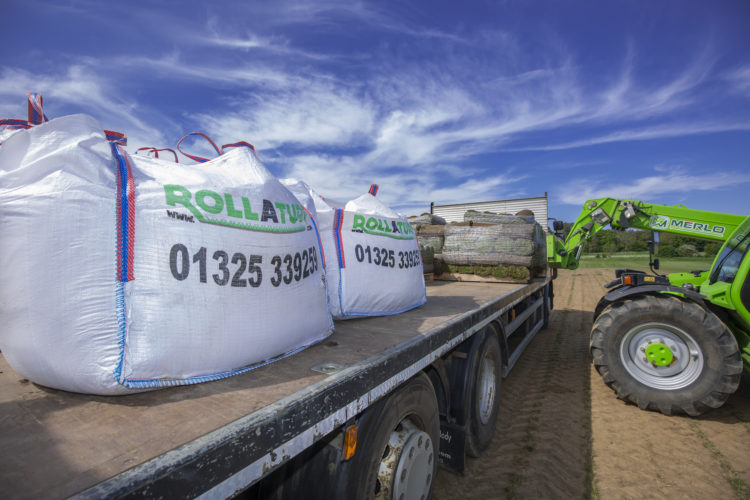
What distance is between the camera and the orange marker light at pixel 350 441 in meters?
1.38

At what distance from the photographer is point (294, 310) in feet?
5.41

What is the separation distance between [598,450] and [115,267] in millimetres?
3639

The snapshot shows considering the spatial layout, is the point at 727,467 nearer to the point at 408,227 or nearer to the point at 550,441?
the point at 550,441

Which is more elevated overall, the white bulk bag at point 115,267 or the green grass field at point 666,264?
the white bulk bag at point 115,267

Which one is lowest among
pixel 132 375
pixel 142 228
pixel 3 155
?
pixel 132 375

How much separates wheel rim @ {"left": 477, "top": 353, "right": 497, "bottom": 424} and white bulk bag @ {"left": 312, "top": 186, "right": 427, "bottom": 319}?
85 cm

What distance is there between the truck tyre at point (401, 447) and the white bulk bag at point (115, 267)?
0.62m

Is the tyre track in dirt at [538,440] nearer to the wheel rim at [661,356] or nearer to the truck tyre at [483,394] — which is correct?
the truck tyre at [483,394]

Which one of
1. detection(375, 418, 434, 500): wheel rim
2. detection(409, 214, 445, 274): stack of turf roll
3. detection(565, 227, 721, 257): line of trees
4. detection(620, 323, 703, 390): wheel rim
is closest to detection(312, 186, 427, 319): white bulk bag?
detection(375, 418, 434, 500): wheel rim

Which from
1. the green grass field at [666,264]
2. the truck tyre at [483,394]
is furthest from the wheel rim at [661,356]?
the green grass field at [666,264]

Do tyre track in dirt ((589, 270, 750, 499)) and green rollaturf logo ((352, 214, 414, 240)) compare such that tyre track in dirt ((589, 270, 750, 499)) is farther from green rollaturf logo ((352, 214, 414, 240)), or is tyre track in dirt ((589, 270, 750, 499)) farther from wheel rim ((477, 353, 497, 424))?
green rollaturf logo ((352, 214, 414, 240))

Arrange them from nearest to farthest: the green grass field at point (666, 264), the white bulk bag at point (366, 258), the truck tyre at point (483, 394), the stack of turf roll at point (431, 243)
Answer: the white bulk bag at point (366, 258) < the truck tyre at point (483, 394) < the stack of turf roll at point (431, 243) < the green grass field at point (666, 264)

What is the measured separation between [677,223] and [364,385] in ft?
→ 16.2

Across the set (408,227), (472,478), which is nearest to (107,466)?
(408,227)
